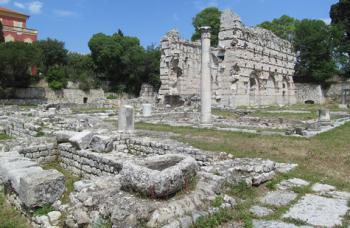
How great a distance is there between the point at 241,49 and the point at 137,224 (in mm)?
27162

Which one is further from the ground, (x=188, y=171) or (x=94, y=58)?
(x=94, y=58)

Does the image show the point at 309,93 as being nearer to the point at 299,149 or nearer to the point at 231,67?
the point at 231,67

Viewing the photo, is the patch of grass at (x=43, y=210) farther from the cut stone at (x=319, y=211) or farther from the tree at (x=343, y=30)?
the tree at (x=343, y=30)

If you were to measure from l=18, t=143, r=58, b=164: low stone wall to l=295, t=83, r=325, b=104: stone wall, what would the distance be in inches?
1541

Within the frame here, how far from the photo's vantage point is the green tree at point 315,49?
1716 inches

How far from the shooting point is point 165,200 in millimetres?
4773

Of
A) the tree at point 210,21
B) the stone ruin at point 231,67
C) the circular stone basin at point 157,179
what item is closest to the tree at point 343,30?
the stone ruin at point 231,67

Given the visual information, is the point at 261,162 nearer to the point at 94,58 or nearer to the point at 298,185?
the point at 298,185

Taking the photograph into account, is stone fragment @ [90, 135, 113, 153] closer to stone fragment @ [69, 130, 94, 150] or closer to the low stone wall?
stone fragment @ [69, 130, 94, 150]

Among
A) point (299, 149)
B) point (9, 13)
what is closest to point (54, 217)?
point (299, 149)

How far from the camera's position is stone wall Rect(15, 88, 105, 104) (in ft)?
134

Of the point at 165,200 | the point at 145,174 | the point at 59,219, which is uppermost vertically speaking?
the point at 145,174

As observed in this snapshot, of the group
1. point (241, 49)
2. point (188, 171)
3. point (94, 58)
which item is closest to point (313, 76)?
point (241, 49)

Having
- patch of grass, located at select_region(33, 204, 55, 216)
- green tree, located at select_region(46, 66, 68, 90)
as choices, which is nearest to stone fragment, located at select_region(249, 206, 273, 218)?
patch of grass, located at select_region(33, 204, 55, 216)
